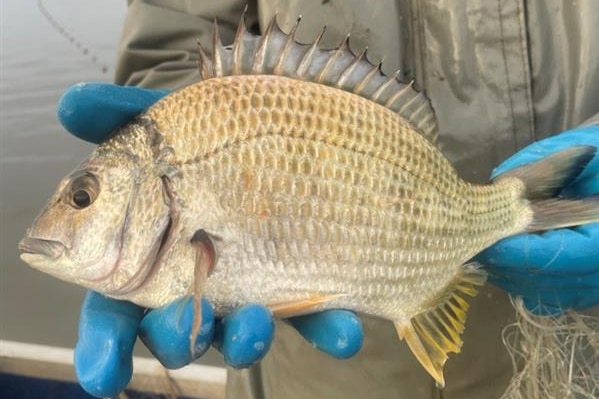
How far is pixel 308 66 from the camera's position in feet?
3.54

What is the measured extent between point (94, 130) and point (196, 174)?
23 cm

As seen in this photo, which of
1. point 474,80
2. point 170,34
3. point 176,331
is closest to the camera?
point 176,331

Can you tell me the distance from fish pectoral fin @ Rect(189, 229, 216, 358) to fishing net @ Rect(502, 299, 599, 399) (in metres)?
0.55

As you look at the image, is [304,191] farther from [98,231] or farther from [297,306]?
[98,231]

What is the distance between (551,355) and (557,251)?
222 mm

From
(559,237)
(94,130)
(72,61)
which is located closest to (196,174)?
(94,130)

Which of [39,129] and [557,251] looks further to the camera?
[39,129]

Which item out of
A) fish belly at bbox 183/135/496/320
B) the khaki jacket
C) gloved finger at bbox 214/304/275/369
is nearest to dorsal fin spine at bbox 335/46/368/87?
fish belly at bbox 183/135/496/320

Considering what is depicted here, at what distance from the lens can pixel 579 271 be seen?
1.12 m

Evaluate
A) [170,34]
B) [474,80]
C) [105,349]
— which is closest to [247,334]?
[105,349]

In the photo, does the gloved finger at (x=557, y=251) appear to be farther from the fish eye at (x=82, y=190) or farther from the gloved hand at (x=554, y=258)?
the fish eye at (x=82, y=190)

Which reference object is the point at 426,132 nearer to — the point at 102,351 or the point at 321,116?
the point at 321,116

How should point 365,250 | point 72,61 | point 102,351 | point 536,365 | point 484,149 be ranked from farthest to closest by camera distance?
point 72,61, point 484,149, point 536,365, point 365,250, point 102,351

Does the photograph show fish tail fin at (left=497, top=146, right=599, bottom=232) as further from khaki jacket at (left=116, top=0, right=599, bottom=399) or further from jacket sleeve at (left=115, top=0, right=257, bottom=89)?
jacket sleeve at (left=115, top=0, right=257, bottom=89)
